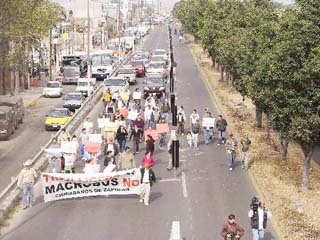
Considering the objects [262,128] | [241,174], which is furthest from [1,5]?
[241,174]

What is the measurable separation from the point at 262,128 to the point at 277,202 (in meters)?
15.2

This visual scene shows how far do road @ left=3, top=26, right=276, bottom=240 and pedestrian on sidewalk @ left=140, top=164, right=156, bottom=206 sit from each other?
29cm

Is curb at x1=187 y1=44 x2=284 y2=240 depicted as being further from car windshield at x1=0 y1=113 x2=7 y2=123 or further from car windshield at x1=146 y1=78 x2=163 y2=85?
car windshield at x1=0 y1=113 x2=7 y2=123

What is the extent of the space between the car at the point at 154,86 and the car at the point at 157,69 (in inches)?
326

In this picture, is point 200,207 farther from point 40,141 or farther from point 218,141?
point 40,141

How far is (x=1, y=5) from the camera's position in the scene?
43.5 m

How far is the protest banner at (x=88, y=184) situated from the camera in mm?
21859

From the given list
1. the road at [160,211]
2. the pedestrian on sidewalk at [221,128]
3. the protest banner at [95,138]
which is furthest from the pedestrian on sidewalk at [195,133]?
the protest banner at [95,138]

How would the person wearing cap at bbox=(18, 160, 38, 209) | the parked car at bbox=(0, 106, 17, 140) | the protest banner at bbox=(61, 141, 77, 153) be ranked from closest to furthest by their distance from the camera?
the person wearing cap at bbox=(18, 160, 38, 209), the protest banner at bbox=(61, 141, 77, 153), the parked car at bbox=(0, 106, 17, 140)

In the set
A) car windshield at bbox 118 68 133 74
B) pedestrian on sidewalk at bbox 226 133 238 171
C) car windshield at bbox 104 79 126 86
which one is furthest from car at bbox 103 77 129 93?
pedestrian on sidewalk at bbox 226 133 238 171

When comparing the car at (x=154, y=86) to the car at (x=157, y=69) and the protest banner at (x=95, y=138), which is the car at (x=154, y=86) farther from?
the protest banner at (x=95, y=138)

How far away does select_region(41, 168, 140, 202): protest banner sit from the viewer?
71.7ft

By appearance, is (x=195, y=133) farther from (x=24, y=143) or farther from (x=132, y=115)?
(x=24, y=143)

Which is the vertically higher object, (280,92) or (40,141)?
(280,92)
